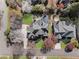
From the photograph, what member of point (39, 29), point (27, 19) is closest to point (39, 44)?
point (39, 29)

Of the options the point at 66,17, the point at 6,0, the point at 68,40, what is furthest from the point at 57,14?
the point at 6,0

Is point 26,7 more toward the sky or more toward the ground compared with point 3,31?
more toward the sky

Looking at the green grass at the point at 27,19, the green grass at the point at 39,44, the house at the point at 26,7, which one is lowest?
the green grass at the point at 39,44

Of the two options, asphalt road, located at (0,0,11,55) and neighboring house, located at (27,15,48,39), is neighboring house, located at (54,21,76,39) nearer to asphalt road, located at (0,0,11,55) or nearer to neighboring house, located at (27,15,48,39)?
neighboring house, located at (27,15,48,39)

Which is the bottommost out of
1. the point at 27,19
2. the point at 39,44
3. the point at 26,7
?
the point at 39,44

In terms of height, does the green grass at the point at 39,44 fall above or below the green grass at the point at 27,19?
below

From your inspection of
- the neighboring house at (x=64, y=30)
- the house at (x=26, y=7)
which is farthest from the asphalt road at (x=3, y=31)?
the neighboring house at (x=64, y=30)

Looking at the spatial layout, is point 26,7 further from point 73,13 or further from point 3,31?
point 73,13

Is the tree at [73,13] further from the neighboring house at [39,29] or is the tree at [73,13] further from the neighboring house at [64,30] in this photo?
the neighboring house at [39,29]
